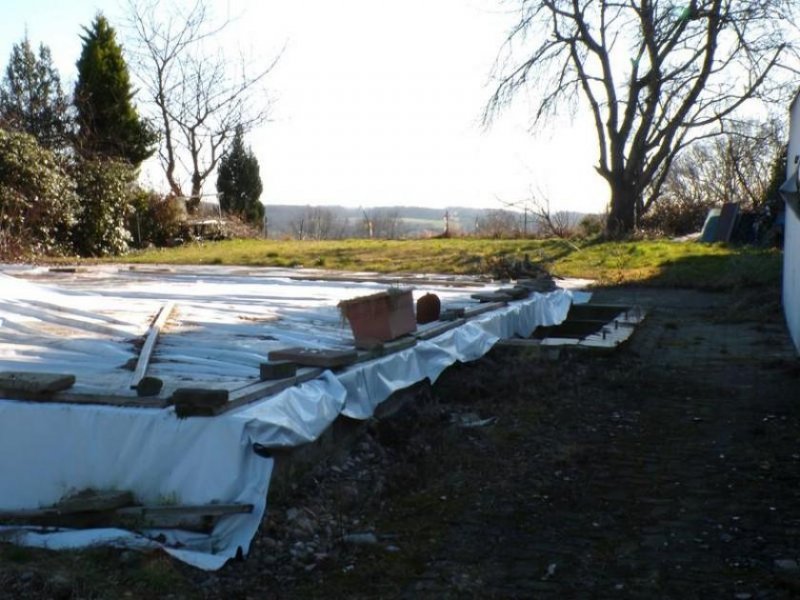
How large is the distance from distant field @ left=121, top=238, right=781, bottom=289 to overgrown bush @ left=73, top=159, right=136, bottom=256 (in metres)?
0.67

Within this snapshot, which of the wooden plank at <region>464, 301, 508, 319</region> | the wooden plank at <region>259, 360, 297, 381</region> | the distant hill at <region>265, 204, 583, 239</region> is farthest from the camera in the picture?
the distant hill at <region>265, 204, 583, 239</region>

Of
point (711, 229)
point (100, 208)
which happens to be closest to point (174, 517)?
point (100, 208)

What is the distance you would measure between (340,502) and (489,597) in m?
1.13

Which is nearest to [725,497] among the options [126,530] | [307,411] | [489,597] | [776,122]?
[489,597]

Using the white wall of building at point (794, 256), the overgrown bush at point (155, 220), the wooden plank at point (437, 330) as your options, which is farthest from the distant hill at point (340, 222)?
the wooden plank at point (437, 330)

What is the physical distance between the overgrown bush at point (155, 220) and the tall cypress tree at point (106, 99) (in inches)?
66.3

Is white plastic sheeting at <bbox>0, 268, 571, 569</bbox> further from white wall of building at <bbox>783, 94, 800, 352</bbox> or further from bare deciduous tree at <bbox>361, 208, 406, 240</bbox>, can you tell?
bare deciduous tree at <bbox>361, 208, 406, 240</bbox>

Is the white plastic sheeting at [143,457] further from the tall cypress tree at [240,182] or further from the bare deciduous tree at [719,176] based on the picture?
the tall cypress tree at [240,182]

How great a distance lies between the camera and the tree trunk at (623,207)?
75.6 feet

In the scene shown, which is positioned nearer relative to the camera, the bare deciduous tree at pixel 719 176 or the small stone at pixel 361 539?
the small stone at pixel 361 539

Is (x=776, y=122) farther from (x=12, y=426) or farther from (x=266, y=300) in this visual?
(x=12, y=426)

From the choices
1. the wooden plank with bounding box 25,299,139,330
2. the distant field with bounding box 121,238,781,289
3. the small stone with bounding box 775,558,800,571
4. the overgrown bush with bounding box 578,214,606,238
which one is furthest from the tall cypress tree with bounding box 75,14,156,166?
the small stone with bounding box 775,558,800,571

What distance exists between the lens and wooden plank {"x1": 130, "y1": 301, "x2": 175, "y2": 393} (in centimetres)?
469

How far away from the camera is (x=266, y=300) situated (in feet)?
28.5
